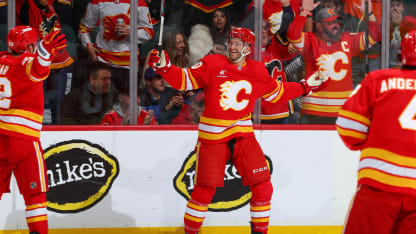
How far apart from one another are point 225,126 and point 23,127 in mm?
1268

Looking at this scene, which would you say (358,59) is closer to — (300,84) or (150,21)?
(300,84)

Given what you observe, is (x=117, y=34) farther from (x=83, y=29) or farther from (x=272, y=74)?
(x=272, y=74)

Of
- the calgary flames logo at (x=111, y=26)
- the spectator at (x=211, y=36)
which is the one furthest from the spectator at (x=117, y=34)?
the spectator at (x=211, y=36)

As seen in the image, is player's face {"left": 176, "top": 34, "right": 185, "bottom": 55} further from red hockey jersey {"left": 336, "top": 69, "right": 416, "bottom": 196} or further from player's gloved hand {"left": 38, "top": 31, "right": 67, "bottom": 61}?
red hockey jersey {"left": 336, "top": 69, "right": 416, "bottom": 196}

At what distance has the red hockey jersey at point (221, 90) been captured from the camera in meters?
3.91

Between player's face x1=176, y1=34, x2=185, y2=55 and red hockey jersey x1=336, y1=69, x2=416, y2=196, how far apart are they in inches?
92.3

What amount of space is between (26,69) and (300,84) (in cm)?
189

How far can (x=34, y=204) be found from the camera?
12.1 ft

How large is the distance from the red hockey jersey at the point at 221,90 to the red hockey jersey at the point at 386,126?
4.84 feet

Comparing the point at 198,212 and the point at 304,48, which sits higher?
the point at 304,48

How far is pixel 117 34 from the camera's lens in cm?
458

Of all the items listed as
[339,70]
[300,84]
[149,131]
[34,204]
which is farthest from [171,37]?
[34,204]

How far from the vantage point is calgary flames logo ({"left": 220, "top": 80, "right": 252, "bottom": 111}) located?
3.90m

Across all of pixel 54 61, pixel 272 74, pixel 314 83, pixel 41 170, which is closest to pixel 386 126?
pixel 314 83
